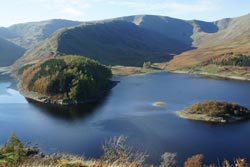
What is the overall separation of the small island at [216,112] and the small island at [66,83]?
50381 millimetres

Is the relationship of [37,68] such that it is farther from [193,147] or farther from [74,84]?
[193,147]

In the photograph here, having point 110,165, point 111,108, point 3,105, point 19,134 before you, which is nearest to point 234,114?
point 111,108

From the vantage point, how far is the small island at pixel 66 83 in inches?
5630

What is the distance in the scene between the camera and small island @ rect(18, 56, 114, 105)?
143000 millimetres

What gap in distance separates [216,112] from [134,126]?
26322 mm

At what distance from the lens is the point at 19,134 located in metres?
91.9

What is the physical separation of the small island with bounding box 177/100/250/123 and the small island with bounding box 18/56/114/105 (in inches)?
1983

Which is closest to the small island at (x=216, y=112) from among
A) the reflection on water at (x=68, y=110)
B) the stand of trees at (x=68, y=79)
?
the reflection on water at (x=68, y=110)

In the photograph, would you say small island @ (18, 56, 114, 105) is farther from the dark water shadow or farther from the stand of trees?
the dark water shadow

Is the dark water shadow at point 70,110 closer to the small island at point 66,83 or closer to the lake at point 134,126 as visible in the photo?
the lake at point 134,126

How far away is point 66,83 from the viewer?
15100 cm

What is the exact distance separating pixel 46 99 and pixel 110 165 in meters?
135

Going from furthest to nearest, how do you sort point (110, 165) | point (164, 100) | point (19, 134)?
point (164, 100) → point (19, 134) → point (110, 165)

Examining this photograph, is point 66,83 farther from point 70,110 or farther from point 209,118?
point 209,118
